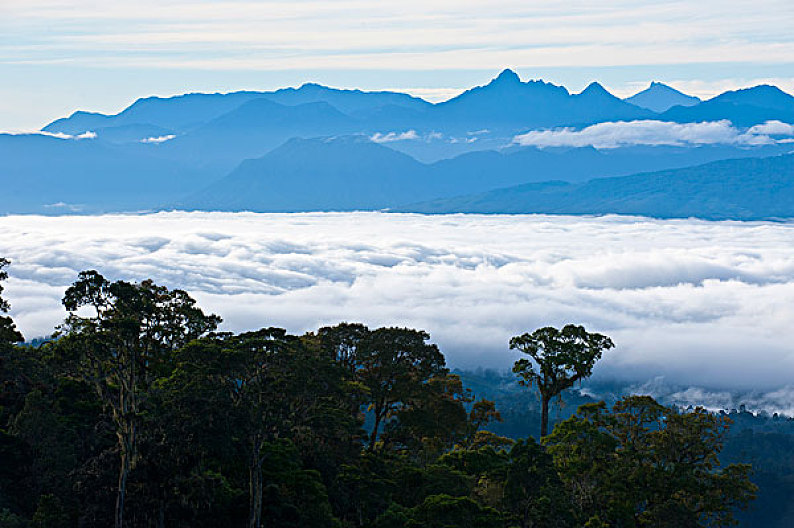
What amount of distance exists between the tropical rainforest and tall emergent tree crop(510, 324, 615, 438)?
14 centimetres

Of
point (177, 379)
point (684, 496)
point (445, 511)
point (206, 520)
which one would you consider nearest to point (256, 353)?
point (177, 379)

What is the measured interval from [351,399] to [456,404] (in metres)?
11.1

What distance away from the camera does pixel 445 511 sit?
43500mm

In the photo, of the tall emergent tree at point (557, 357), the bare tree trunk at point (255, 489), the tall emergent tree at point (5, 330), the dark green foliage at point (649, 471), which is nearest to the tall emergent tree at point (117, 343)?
the bare tree trunk at point (255, 489)

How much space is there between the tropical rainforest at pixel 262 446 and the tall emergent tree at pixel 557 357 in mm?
145

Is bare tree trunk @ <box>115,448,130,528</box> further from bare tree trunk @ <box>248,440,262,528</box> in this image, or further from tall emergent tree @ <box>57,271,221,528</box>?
bare tree trunk @ <box>248,440,262,528</box>

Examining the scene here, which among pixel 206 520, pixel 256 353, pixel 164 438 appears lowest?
pixel 206 520

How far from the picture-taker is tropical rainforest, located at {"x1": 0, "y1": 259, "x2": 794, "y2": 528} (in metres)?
41.6

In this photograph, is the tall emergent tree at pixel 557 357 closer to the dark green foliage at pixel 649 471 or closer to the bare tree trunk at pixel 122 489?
the dark green foliage at pixel 649 471

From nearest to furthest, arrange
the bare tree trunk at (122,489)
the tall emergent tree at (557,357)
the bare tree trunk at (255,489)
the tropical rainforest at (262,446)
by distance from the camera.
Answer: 1. the bare tree trunk at (122,489)
2. the bare tree trunk at (255,489)
3. the tropical rainforest at (262,446)
4. the tall emergent tree at (557,357)

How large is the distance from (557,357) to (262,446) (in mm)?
24704

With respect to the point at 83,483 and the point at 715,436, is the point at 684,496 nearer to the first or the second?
the point at 715,436

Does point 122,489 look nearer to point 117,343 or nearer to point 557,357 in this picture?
point 117,343

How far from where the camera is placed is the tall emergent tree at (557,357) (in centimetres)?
6247
